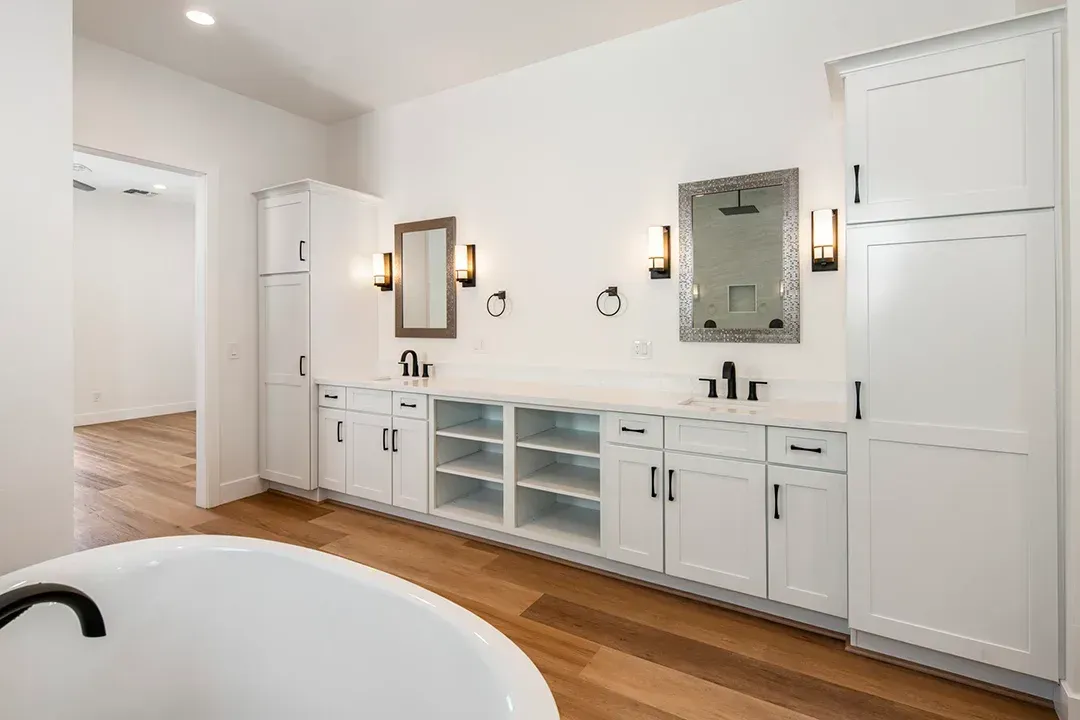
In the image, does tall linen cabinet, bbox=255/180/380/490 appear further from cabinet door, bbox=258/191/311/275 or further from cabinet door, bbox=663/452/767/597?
cabinet door, bbox=663/452/767/597

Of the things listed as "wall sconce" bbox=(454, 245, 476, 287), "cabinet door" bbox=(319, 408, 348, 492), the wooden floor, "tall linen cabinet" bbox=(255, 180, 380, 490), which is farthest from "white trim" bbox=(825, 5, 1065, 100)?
"cabinet door" bbox=(319, 408, 348, 492)

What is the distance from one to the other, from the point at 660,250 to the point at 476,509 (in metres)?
1.89

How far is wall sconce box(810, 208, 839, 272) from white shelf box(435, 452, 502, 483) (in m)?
2.03

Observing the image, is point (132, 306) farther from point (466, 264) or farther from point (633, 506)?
point (633, 506)

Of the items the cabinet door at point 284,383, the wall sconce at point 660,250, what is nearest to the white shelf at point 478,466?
the cabinet door at point 284,383

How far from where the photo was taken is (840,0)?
2.65 m

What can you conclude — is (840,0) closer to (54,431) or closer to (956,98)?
(956,98)

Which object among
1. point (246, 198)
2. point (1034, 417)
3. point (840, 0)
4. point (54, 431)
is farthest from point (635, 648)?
point (246, 198)

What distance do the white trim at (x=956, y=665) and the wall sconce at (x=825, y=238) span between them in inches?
63.6

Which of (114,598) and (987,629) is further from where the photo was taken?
(987,629)

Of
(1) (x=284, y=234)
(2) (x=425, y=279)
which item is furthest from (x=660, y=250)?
(1) (x=284, y=234)

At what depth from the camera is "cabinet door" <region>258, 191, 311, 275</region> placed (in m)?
3.92

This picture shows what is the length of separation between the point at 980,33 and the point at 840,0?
3.20 ft

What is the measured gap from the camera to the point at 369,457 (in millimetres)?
3693
